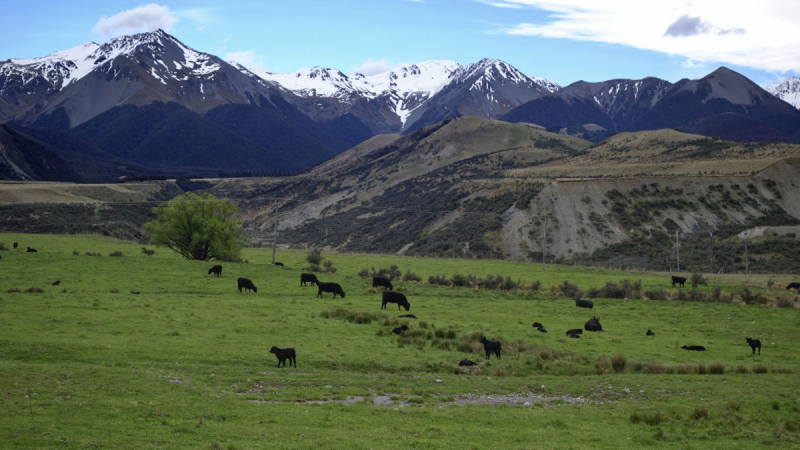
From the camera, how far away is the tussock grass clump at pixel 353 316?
31984 mm

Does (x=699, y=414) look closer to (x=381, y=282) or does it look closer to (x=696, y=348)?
(x=696, y=348)

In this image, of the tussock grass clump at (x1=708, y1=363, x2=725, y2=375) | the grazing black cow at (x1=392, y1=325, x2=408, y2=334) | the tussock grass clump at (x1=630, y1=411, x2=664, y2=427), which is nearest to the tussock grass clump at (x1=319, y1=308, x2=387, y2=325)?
the grazing black cow at (x1=392, y1=325, x2=408, y2=334)

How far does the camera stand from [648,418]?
54.0 ft

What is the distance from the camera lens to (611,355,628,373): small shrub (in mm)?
24119

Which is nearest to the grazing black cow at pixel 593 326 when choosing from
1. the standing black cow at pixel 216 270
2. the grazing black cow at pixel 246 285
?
the grazing black cow at pixel 246 285

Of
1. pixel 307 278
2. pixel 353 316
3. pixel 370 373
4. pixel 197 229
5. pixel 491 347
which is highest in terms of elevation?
pixel 197 229

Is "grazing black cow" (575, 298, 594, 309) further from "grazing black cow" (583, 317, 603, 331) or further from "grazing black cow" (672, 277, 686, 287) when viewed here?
"grazing black cow" (672, 277, 686, 287)

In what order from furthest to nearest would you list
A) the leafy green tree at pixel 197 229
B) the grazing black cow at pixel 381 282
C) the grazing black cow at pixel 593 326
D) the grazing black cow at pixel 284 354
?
the leafy green tree at pixel 197 229, the grazing black cow at pixel 381 282, the grazing black cow at pixel 593 326, the grazing black cow at pixel 284 354

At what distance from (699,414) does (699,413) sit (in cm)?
3

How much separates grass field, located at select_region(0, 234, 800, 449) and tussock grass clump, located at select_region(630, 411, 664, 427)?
122 millimetres

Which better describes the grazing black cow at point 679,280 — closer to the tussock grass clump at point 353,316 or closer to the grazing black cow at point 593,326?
the grazing black cow at point 593,326

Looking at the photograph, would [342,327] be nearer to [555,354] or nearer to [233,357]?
[233,357]

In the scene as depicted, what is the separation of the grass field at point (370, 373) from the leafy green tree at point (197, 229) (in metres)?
17.8

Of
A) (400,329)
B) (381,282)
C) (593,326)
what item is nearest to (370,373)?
(400,329)
